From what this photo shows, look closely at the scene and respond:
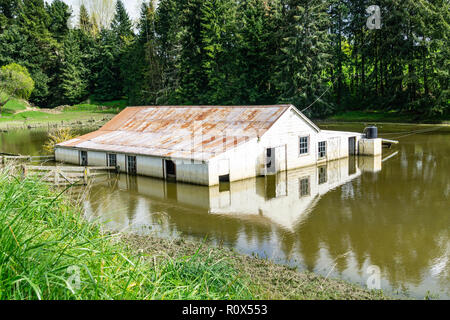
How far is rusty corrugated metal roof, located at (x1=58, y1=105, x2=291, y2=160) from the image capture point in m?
22.3

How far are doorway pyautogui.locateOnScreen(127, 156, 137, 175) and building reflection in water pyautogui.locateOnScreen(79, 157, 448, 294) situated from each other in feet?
2.75

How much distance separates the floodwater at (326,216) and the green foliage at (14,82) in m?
47.7

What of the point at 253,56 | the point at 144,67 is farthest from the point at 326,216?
the point at 144,67

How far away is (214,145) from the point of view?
22.0 m

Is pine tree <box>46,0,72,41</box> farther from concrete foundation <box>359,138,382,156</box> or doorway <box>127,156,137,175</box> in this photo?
concrete foundation <box>359,138,382,156</box>

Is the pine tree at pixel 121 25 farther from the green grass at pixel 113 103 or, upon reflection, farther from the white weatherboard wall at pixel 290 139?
the white weatherboard wall at pixel 290 139

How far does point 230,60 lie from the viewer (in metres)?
57.8

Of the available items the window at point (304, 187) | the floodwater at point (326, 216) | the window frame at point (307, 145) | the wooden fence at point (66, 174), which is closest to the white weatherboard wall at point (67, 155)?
the wooden fence at point (66, 174)

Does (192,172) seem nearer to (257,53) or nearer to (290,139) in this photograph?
(290,139)

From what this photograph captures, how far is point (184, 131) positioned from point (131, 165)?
3908mm

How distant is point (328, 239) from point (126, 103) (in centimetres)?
6740

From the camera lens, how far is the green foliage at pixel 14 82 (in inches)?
2450
